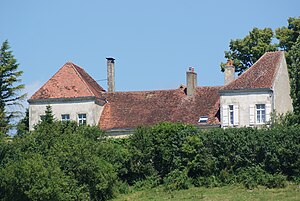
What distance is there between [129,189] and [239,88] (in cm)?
1189

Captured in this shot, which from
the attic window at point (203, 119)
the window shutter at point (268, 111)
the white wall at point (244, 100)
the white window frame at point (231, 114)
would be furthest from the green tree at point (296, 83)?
the attic window at point (203, 119)

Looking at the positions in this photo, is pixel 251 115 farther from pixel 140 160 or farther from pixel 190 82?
pixel 140 160

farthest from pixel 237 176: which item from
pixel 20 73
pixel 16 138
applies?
pixel 20 73

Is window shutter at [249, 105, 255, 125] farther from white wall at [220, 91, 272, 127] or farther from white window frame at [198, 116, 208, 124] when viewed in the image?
white window frame at [198, 116, 208, 124]

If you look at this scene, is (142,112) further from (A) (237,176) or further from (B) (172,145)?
(A) (237,176)

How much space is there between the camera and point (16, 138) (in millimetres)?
53031

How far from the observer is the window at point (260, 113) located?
57094mm

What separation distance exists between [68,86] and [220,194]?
20.0 meters

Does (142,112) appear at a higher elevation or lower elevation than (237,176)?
higher

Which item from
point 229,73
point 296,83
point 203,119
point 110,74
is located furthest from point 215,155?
point 110,74

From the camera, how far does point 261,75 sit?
57.8 m

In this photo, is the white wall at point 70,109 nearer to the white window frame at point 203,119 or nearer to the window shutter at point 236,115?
the white window frame at point 203,119

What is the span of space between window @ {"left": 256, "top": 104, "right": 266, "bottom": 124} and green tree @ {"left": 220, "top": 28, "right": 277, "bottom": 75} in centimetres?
964

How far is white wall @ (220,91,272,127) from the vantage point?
57.0 meters
